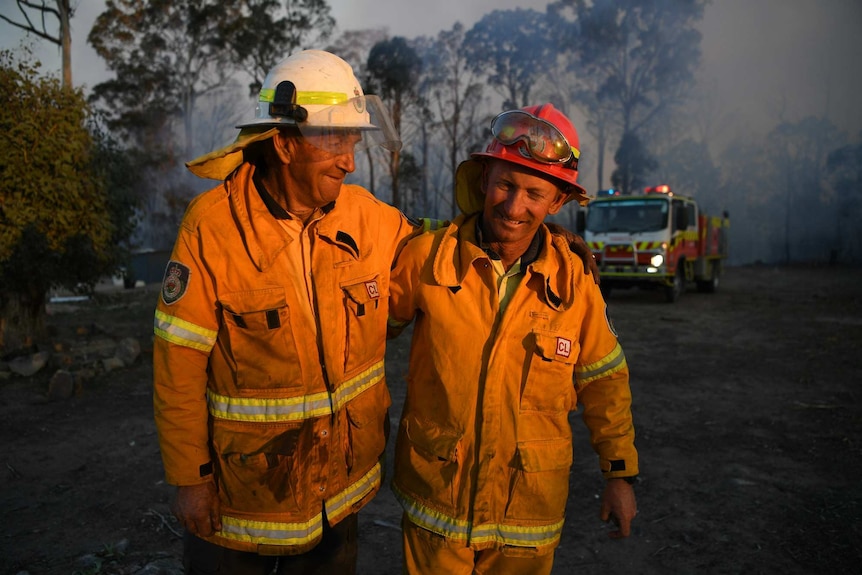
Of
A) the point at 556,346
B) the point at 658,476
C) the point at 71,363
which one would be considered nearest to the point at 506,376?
the point at 556,346

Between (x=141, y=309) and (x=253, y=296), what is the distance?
11.7m

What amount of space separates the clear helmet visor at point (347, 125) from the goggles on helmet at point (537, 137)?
44 centimetres

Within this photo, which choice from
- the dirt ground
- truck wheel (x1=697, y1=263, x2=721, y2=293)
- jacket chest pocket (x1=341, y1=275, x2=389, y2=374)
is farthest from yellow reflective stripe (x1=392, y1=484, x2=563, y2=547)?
truck wheel (x1=697, y1=263, x2=721, y2=293)

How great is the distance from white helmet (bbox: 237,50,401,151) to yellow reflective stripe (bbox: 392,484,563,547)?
1.28 meters

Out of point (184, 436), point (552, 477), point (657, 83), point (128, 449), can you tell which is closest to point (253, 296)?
point (184, 436)

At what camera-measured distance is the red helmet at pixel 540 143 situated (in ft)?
6.44

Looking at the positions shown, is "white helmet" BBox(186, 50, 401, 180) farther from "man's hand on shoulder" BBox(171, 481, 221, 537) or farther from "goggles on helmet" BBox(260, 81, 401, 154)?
"man's hand on shoulder" BBox(171, 481, 221, 537)

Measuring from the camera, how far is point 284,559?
203cm

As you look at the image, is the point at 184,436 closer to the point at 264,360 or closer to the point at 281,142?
the point at 264,360

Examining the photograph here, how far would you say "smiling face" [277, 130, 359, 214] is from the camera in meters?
1.87

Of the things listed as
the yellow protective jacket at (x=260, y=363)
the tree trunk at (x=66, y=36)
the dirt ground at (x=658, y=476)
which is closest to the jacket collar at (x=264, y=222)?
the yellow protective jacket at (x=260, y=363)

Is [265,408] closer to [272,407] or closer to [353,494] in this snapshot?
[272,407]

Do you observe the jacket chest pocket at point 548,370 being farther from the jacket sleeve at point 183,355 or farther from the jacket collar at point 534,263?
the jacket sleeve at point 183,355

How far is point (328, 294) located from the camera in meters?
1.87
